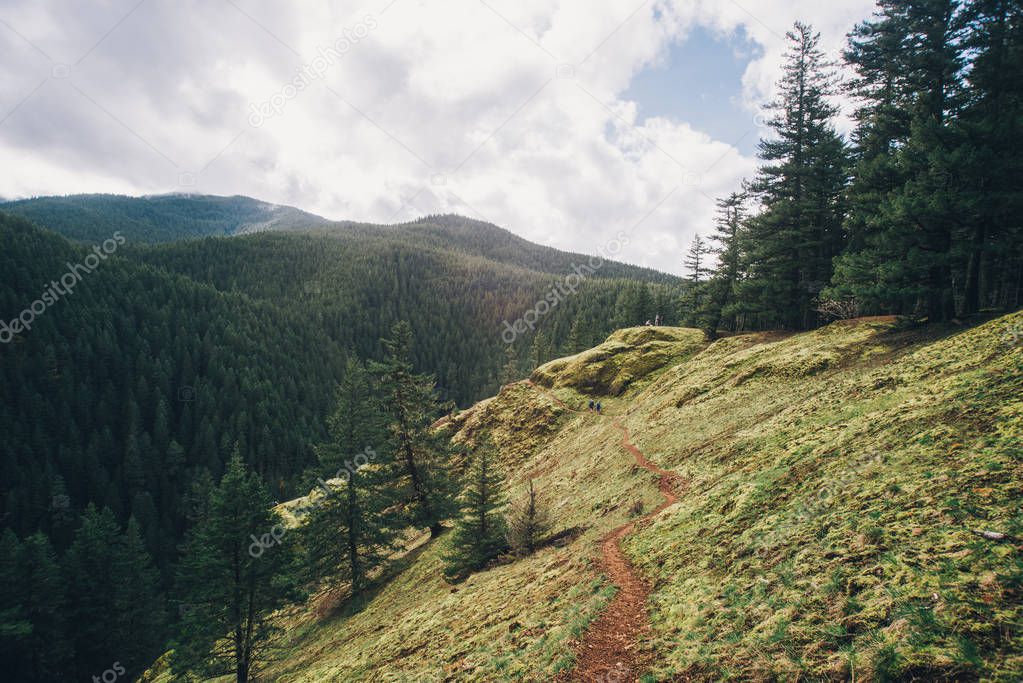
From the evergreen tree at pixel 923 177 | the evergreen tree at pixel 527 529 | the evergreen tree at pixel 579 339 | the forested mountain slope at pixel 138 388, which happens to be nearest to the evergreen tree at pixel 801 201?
the evergreen tree at pixel 923 177

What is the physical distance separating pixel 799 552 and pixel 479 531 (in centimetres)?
1350

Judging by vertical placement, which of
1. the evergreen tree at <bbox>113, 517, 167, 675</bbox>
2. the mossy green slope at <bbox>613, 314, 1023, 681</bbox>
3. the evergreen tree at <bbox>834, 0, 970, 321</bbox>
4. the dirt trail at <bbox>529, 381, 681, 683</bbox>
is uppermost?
the evergreen tree at <bbox>834, 0, 970, 321</bbox>

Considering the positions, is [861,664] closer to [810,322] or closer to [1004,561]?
[1004,561]

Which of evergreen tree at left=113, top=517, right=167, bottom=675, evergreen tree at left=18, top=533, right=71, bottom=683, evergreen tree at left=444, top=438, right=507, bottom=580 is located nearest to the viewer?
evergreen tree at left=444, top=438, right=507, bottom=580

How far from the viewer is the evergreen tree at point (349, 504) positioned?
83.4ft

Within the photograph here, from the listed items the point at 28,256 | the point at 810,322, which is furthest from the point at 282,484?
the point at 28,256

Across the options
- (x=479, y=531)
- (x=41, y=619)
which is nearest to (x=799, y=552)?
(x=479, y=531)

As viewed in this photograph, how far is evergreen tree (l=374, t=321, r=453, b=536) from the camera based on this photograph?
27.3m

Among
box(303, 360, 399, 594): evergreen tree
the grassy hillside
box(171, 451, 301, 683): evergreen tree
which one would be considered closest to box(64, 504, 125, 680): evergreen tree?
box(171, 451, 301, 683): evergreen tree

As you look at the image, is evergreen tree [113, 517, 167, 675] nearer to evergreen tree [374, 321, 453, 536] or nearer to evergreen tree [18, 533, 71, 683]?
evergreen tree [18, 533, 71, 683]

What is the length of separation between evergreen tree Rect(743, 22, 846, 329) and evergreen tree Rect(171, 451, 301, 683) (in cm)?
3703

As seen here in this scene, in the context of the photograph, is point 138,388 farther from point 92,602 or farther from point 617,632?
point 617,632

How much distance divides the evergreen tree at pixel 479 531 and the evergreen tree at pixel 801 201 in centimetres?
2669

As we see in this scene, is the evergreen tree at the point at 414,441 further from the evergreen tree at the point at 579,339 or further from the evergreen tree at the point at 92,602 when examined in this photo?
the evergreen tree at the point at 579,339
